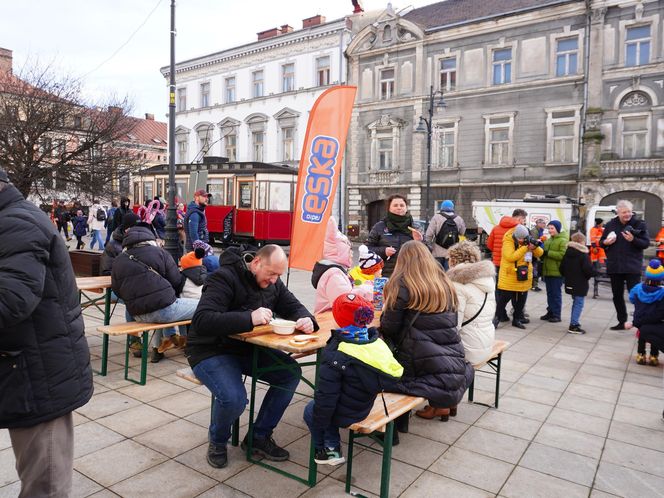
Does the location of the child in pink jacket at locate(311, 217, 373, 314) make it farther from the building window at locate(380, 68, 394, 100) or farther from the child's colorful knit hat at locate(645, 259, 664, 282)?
the building window at locate(380, 68, 394, 100)

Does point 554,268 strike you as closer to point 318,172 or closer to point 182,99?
point 318,172

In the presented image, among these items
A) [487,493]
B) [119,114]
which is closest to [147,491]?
[487,493]

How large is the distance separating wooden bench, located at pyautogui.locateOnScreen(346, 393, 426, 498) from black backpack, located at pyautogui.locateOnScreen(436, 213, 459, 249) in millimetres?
4911

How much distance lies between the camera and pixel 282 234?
69.1ft

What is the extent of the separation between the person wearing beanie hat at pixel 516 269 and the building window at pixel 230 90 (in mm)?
29902

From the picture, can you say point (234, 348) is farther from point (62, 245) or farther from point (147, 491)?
point (62, 245)

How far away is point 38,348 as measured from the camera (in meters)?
2.24

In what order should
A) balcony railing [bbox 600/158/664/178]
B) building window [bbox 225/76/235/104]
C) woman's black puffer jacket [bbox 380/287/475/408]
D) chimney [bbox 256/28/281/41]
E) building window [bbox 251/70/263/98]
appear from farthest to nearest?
building window [bbox 225/76/235/104]
chimney [bbox 256/28/281/41]
building window [bbox 251/70/263/98]
balcony railing [bbox 600/158/664/178]
woman's black puffer jacket [bbox 380/287/475/408]

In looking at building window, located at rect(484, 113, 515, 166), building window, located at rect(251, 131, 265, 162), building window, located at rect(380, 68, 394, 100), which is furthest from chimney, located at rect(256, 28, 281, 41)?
building window, located at rect(484, 113, 515, 166)

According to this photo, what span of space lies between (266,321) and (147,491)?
1.24m

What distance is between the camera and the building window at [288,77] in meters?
31.7

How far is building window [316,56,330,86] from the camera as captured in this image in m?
30.2

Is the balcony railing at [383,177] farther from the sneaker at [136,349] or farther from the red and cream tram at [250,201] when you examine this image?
the sneaker at [136,349]

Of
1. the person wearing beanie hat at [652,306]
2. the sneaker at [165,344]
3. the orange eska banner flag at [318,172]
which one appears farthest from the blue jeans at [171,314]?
the person wearing beanie hat at [652,306]
